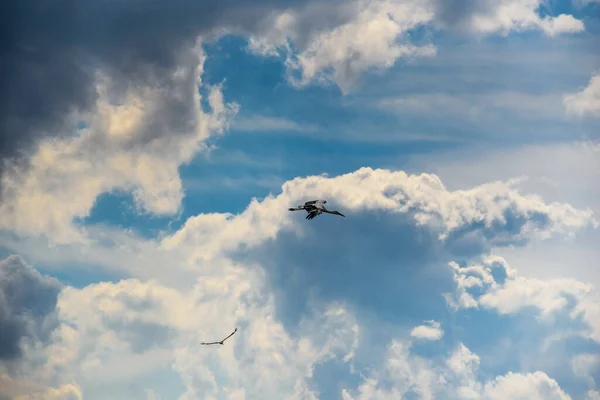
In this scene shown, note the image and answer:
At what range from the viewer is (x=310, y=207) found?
15512cm
